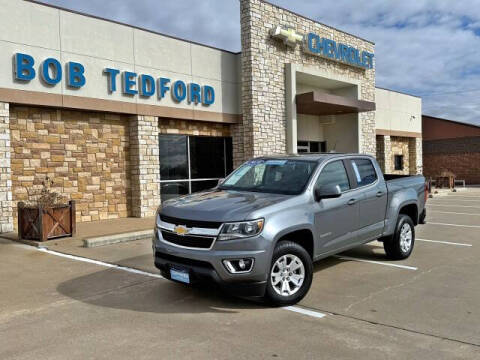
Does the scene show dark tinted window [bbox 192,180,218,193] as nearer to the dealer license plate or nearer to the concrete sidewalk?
the concrete sidewalk

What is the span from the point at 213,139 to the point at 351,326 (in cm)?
1257

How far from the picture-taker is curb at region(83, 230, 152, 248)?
908 cm

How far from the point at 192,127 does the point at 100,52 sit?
4.18 meters

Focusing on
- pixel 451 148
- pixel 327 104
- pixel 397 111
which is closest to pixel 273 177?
pixel 327 104

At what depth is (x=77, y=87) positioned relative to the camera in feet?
40.0

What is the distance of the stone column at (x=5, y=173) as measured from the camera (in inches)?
420

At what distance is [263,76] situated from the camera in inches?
657

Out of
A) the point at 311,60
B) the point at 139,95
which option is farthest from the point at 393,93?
the point at 139,95

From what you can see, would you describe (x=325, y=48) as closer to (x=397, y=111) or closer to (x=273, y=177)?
(x=397, y=111)

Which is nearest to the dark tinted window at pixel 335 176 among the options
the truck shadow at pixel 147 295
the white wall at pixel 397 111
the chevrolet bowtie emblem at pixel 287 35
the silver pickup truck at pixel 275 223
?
the silver pickup truck at pixel 275 223

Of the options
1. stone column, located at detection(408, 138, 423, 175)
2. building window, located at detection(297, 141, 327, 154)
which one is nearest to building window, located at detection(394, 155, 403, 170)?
stone column, located at detection(408, 138, 423, 175)

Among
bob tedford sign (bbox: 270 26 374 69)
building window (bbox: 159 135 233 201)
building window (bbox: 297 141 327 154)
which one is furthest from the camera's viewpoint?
building window (bbox: 297 141 327 154)

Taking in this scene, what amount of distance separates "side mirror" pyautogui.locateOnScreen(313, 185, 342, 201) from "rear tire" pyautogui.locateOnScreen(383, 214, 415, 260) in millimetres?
2315

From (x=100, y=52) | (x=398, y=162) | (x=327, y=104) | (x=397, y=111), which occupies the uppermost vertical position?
(x=100, y=52)
